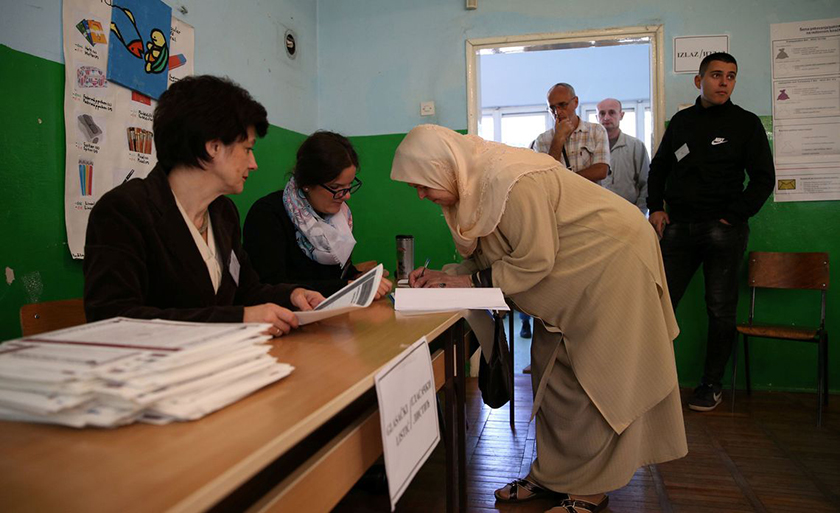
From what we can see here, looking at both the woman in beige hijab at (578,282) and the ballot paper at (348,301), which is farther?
the woman in beige hijab at (578,282)

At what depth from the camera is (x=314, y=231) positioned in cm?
198

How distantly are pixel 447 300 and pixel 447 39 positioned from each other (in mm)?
2638

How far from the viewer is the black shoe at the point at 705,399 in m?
2.96

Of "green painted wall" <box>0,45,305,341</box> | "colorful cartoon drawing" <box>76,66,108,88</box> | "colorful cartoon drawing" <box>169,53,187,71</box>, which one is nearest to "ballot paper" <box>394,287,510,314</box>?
"green painted wall" <box>0,45,305,341</box>

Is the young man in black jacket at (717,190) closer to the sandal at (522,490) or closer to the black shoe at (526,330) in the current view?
the sandal at (522,490)

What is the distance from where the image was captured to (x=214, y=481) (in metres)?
0.46

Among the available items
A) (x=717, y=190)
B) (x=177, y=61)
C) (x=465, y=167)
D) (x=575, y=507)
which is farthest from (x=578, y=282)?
(x=177, y=61)

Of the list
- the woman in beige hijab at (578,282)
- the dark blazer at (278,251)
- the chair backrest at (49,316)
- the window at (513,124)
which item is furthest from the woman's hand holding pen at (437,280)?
the window at (513,124)

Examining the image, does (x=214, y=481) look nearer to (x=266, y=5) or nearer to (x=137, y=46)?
(x=137, y=46)

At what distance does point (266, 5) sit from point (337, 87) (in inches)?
30.0

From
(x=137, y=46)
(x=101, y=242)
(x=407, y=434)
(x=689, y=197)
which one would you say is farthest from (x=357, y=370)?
(x=689, y=197)

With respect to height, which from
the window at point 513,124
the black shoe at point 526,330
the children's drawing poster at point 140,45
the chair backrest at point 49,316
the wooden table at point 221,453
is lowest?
the black shoe at point 526,330

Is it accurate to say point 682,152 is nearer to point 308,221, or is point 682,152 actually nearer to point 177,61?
point 308,221

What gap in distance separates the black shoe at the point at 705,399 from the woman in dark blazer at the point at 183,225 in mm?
2433
